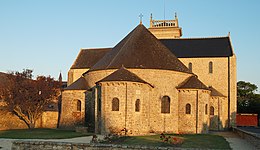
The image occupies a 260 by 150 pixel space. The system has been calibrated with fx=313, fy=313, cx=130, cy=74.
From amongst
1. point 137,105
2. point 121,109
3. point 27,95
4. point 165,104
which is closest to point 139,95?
point 137,105

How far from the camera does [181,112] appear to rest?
31.2 meters

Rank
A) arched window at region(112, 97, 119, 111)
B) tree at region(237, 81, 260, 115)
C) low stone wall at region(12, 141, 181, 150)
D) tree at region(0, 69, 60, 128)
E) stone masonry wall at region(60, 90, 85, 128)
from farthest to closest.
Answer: tree at region(237, 81, 260, 115), tree at region(0, 69, 60, 128), stone masonry wall at region(60, 90, 85, 128), arched window at region(112, 97, 119, 111), low stone wall at region(12, 141, 181, 150)

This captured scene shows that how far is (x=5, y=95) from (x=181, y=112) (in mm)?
20283

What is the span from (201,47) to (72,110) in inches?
871

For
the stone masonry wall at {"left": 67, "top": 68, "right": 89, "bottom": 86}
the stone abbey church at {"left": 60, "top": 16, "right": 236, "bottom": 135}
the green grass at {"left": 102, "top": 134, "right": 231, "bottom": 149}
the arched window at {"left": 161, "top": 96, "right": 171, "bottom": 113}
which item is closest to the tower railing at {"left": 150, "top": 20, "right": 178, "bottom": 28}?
the stone masonry wall at {"left": 67, "top": 68, "right": 89, "bottom": 86}

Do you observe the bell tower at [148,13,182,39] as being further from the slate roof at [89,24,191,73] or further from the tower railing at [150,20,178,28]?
the slate roof at [89,24,191,73]

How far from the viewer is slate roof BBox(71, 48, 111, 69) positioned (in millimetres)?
47125

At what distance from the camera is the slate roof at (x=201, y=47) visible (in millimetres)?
44281

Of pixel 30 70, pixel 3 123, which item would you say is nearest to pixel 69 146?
pixel 3 123

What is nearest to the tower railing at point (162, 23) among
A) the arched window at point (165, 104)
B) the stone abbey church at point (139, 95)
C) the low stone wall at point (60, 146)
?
the stone abbey church at point (139, 95)

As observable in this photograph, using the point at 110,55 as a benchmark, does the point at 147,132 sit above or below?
below

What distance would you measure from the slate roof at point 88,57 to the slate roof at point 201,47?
1020cm

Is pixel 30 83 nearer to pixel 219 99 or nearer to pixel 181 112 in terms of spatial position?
pixel 181 112

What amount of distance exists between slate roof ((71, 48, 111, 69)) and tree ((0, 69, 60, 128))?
8.60m
